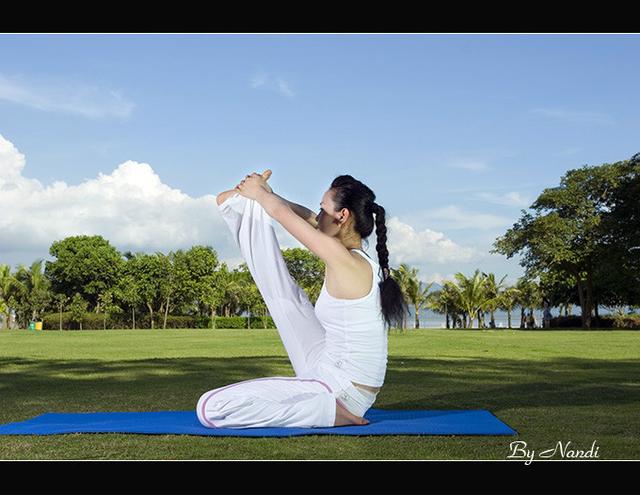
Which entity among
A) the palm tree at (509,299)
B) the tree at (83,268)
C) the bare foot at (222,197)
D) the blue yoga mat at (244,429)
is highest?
the tree at (83,268)

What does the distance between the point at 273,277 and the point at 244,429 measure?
1.05 metres

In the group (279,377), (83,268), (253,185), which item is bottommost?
(279,377)

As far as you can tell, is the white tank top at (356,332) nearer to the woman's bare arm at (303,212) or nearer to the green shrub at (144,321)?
the woman's bare arm at (303,212)

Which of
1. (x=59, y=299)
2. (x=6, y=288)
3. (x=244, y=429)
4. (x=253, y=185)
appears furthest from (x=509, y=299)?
(x=253, y=185)

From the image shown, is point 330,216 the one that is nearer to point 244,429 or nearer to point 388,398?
point 244,429

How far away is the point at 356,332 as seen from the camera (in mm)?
5391

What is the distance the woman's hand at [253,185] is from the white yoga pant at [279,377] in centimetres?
12

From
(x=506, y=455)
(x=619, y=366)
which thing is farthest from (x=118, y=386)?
(x=619, y=366)

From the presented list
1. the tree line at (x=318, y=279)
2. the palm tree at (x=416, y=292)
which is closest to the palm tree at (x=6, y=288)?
the tree line at (x=318, y=279)

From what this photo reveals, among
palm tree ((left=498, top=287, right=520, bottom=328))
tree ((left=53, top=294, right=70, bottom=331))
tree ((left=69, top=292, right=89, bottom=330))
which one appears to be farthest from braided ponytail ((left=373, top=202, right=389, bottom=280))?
tree ((left=53, top=294, right=70, bottom=331))

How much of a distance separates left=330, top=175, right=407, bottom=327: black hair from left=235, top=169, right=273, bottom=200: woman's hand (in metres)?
0.46

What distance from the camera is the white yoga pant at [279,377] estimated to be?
5.39 m

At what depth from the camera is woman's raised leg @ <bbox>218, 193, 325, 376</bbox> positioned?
18.1ft

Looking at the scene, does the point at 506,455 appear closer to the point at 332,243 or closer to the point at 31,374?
the point at 332,243
